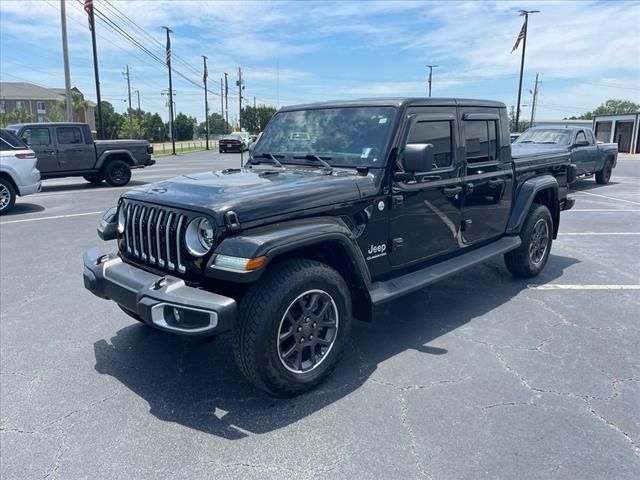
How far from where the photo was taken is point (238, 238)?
9.50 feet

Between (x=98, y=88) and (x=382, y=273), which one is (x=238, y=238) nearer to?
(x=382, y=273)

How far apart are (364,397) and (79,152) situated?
13.6 metres

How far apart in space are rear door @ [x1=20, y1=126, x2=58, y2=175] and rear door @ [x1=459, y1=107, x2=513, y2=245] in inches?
503

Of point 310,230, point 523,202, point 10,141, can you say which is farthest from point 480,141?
point 10,141

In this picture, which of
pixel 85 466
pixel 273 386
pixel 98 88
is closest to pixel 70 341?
pixel 85 466

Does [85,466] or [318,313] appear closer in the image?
[85,466]

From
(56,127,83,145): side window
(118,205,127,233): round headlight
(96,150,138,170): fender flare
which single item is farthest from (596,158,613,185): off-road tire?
(56,127,83,145): side window

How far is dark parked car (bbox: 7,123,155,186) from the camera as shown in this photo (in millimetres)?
13617

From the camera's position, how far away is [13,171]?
10.3m

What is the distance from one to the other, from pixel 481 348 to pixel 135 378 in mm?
2650

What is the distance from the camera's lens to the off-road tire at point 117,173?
14773 millimetres

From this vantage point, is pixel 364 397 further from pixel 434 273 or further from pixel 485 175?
pixel 485 175

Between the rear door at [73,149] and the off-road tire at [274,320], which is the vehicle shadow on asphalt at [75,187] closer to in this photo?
the rear door at [73,149]

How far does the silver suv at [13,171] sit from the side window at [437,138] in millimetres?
9566
